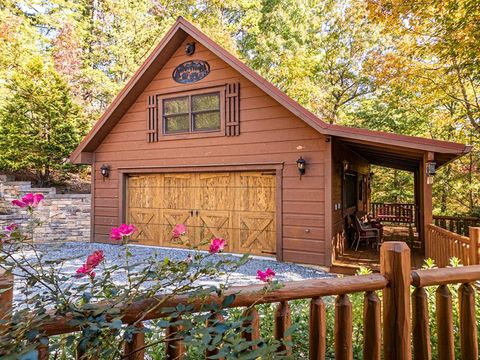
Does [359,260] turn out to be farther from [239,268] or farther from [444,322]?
[444,322]

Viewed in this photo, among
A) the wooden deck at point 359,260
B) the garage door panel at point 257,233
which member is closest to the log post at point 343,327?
the wooden deck at point 359,260

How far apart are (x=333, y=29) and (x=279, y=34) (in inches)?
118

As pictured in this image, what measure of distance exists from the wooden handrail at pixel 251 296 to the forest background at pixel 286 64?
23.5 ft

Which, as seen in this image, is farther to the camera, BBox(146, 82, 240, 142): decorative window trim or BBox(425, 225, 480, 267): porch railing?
BBox(146, 82, 240, 142): decorative window trim

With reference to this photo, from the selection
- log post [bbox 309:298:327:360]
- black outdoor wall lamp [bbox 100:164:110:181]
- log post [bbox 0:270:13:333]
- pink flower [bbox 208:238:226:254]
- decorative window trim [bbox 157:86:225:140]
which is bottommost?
log post [bbox 309:298:327:360]

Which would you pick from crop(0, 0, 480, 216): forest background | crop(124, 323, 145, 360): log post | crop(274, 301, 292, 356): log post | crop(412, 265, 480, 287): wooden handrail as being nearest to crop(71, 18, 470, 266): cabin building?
crop(0, 0, 480, 216): forest background

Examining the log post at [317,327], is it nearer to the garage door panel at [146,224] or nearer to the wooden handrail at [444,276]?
the wooden handrail at [444,276]

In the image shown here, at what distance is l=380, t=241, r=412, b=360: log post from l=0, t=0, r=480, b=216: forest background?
6968 millimetres

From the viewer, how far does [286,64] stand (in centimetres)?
1708

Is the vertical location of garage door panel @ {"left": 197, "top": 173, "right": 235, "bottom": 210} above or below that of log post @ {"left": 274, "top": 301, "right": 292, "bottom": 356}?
above

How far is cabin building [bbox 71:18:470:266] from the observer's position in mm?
6926

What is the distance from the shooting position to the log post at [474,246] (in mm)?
4121

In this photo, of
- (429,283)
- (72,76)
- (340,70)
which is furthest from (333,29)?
(429,283)

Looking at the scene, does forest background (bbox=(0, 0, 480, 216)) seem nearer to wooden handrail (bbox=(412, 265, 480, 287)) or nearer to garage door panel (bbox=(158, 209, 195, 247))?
garage door panel (bbox=(158, 209, 195, 247))
